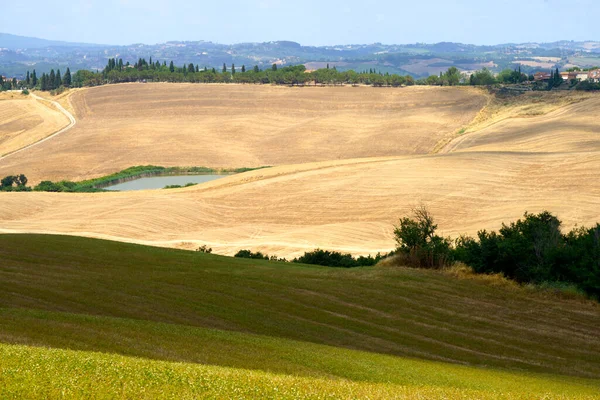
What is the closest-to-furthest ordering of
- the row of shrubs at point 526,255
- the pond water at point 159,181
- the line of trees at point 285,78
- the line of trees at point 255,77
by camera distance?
the row of shrubs at point 526,255 → the pond water at point 159,181 → the line of trees at point 285,78 → the line of trees at point 255,77

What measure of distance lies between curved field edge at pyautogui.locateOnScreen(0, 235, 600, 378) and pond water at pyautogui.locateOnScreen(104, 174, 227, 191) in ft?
182

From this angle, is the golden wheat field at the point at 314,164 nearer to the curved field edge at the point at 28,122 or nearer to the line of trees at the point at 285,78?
the curved field edge at the point at 28,122

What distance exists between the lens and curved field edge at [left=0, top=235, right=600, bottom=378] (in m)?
23.1

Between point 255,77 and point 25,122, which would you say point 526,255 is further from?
point 255,77

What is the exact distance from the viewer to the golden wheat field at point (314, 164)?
2331 inches

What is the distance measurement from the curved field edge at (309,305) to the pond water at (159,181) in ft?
182

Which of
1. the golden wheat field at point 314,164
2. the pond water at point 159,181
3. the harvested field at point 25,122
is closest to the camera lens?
the golden wheat field at point 314,164

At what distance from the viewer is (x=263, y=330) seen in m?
23.3

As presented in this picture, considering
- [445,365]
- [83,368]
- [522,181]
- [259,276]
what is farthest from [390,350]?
[522,181]

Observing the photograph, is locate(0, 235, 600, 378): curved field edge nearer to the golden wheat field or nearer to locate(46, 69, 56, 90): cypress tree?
the golden wheat field

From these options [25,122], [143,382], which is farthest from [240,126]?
[143,382]

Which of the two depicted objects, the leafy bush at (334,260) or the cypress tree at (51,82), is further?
the cypress tree at (51,82)

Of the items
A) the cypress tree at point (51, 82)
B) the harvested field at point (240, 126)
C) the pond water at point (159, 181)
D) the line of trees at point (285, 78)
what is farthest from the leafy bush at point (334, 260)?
the cypress tree at point (51, 82)

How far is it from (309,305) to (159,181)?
2746 inches
